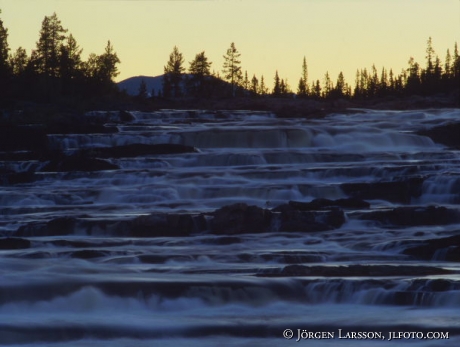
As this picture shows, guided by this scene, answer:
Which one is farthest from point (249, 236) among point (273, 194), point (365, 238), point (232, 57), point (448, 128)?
point (232, 57)

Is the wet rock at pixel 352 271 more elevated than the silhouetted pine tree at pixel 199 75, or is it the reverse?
the silhouetted pine tree at pixel 199 75

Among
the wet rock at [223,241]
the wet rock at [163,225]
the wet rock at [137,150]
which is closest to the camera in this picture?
the wet rock at [223,241]

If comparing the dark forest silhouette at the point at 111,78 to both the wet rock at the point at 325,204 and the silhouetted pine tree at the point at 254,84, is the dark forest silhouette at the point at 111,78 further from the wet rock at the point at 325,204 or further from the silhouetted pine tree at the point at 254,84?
the wet rock at the point at 325,204

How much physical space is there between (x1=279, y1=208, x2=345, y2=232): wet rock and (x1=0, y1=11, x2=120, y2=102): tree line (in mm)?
48682

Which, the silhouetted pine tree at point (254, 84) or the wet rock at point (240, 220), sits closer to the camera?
the wet rock at point (240, 220)

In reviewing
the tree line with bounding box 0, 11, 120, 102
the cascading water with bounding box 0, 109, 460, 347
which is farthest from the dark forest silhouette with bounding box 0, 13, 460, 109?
the cascading water with bounding box 0, 109, 460, 347

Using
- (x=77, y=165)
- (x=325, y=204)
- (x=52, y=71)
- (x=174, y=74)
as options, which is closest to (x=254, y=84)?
(x=174, y=74)

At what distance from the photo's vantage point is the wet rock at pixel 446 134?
147 ft

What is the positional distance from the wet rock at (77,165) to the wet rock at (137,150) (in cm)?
239

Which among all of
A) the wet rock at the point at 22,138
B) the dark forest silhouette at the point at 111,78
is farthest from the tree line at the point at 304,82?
the wet rock at the point at 22,138

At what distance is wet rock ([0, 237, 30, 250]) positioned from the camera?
2138 cm

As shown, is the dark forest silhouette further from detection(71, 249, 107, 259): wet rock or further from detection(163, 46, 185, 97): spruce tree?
detection(71, 249, 107, 259): wet rock
